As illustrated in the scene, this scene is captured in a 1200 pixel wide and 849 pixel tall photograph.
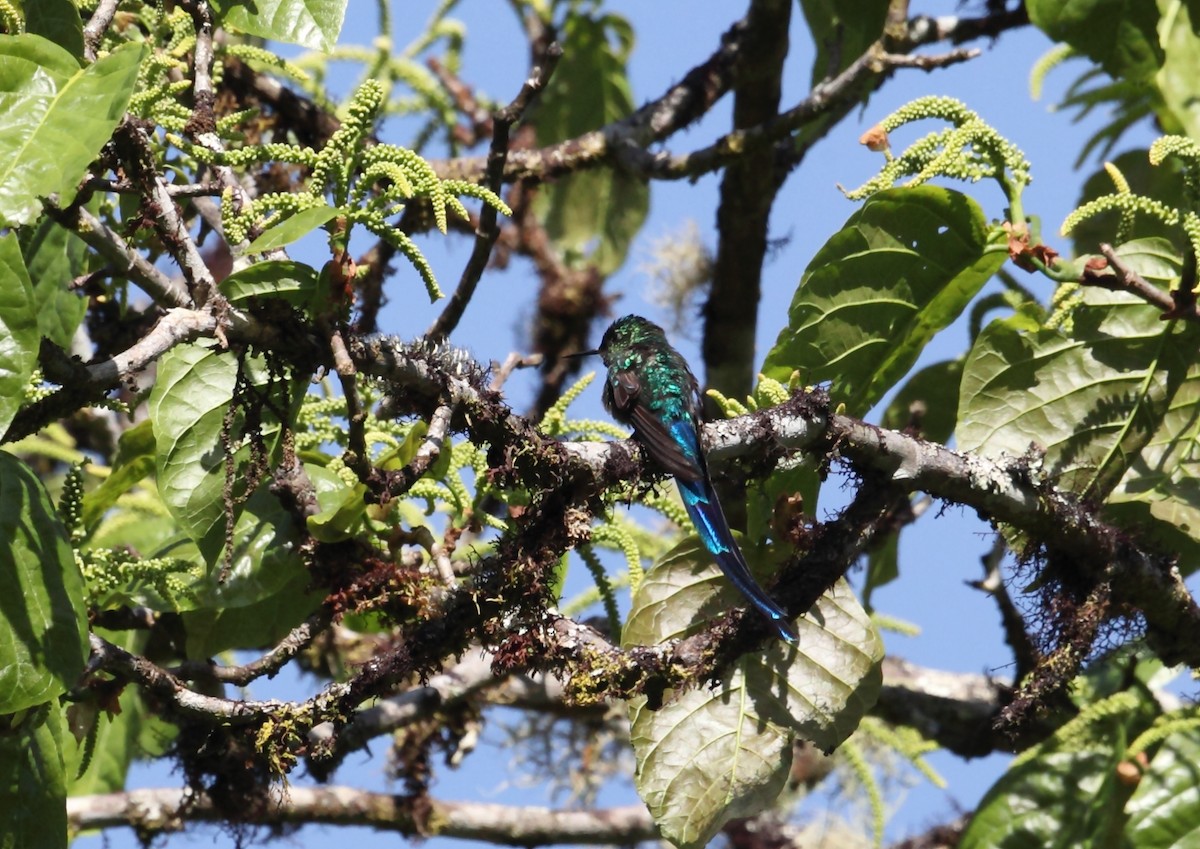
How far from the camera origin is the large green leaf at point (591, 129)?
5.82m

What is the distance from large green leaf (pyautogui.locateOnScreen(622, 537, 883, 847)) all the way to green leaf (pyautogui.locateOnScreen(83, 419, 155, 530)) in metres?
1.12

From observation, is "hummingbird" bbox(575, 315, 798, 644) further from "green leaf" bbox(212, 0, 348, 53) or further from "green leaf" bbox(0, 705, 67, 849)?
"green leaf" bbox(0, 705, 67, 849)

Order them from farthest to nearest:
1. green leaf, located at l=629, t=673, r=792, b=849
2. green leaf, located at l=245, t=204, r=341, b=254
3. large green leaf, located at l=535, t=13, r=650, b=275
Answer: large green leaf, located at l=535, t=13, r=650, b=275, green leaf, located at l=629, t=673, r=792, b=849, green leaf, located at l=245, t=204, r=341, b=254

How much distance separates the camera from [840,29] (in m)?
4.59

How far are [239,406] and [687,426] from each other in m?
0.91

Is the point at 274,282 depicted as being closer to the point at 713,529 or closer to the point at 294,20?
the point at 294,20

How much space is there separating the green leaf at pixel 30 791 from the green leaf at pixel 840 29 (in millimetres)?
2902

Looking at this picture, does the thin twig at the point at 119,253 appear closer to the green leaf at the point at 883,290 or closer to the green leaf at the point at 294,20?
the green leaf at the point at 294,20

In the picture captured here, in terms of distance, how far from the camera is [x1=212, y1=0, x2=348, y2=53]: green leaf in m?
2.62

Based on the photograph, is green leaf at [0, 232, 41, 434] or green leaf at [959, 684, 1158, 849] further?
green leaf at [959, 684, 1158, 849]

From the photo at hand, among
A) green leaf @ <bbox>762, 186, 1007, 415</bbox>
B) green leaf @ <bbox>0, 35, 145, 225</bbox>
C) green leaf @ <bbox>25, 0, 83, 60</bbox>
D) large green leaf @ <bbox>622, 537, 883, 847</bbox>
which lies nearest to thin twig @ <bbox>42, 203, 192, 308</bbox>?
green leaf @ <bbox>0, 35, 145, 225</bbox>

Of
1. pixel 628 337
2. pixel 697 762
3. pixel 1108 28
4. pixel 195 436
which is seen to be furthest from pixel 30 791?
pixel 1108 28

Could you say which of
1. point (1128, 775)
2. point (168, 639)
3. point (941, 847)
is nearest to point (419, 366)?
point (168, 639)

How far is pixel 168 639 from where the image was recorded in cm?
369
